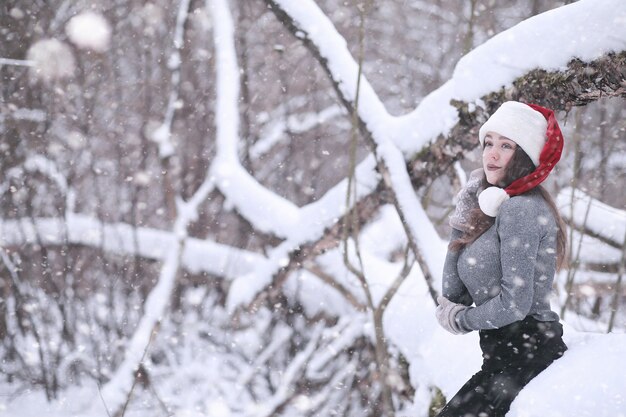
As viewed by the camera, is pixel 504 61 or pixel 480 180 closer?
pixel 480 180

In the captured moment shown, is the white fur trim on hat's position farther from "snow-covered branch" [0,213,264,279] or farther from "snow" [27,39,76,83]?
"snow" [27,39,76,83]

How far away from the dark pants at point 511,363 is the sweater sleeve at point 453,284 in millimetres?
226

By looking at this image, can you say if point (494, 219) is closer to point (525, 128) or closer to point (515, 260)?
point (515, 260)

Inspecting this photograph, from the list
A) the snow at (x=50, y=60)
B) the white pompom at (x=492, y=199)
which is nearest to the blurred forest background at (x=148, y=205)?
the snow at (x=50, y=60)

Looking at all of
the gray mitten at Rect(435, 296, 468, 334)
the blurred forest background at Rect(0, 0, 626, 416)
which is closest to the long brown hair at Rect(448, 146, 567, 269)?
the gray mitten at Rect(435, 296, 468, 334)

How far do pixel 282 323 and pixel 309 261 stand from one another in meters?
1.20

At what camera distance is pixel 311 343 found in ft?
16.8

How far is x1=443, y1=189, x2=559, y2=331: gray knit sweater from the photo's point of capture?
183cm

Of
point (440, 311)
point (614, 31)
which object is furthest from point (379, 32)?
point (440, 311)

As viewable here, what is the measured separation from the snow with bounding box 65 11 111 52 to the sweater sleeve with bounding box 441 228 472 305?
5.08 meters

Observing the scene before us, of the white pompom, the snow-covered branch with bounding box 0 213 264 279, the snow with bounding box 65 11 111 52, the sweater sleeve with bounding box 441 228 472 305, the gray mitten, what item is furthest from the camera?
the snow with bounding box 65 11 111 52

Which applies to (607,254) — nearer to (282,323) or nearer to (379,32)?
(282,323)

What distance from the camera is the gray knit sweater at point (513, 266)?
183 centimetres

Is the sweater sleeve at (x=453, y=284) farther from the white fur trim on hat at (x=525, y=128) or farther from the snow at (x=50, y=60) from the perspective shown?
the snow at (x=50, y=60)
